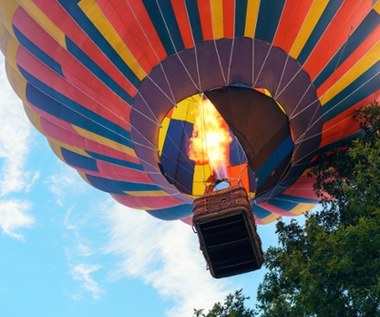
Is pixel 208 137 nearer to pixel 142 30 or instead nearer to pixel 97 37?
pixel 142 30

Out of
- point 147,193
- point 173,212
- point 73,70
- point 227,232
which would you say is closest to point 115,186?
point 147,193

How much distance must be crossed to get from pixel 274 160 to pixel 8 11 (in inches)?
195

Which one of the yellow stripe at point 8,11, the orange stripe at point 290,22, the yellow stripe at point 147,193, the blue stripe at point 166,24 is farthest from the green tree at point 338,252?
the yellow stripe at point 8,11

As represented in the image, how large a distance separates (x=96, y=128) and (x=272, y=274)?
385 centimetres

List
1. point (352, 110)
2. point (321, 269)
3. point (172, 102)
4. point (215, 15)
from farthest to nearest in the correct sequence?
point (352, 110), point (172, 102), point (215, 15), point (321, 269)

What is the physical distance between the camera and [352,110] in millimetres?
10773

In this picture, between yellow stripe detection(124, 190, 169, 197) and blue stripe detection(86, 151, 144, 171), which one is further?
yellow stripe detection(124, 190, 169, 197)

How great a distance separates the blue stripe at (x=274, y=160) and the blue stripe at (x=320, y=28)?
1.37 m

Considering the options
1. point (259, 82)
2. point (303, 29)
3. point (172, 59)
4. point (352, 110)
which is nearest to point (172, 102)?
point (172, 59)

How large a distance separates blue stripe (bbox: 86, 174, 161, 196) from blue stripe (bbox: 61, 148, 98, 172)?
38cm

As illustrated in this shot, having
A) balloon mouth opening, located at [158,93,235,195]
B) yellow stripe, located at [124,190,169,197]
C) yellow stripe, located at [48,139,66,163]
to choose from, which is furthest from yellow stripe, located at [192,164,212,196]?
yellow stripe, located at [48,139,66,163]

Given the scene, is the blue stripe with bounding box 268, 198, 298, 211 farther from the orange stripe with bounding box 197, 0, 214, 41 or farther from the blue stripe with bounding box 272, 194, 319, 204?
the orange stripe with bounding box 197, 0, 214, 41

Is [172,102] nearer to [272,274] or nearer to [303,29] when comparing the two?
[303,29]

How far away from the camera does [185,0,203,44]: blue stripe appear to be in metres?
9.23
